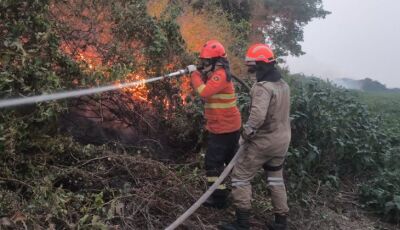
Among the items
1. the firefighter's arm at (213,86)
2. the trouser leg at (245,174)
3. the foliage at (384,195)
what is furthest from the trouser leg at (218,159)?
the foliage at (384,195)

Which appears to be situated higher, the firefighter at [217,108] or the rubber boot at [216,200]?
the firefighter at [217,108]

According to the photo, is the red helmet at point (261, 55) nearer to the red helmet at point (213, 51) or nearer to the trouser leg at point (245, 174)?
the red helmet at point (213, 51)

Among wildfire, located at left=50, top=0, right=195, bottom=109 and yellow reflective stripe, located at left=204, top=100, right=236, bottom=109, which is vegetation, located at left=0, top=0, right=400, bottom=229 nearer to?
wildfire, located at left=50, top=0, right=195, bottom=109

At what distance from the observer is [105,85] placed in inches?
235

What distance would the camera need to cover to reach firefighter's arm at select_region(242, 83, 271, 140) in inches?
191

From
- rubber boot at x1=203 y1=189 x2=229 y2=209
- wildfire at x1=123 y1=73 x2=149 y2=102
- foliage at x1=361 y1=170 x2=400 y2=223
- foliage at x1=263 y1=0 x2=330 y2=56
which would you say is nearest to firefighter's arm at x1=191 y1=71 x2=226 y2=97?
rubber boot at x1=203 y1=189 x2=229 y2=209

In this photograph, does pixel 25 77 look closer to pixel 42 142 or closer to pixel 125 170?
pixel 42 142

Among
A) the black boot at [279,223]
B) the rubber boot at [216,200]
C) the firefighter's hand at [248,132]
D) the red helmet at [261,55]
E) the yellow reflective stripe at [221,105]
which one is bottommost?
the black boot at [279,223]

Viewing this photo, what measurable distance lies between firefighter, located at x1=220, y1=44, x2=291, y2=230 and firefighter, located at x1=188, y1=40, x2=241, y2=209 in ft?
1.35

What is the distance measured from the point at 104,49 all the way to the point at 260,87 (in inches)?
107

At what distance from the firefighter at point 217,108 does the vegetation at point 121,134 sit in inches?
12.1

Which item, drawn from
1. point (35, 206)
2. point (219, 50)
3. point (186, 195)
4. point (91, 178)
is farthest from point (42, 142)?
point (219, 50)

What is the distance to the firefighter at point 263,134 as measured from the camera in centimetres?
494

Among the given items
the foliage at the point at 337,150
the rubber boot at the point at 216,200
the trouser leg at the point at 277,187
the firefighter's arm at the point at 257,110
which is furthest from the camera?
the foliage at the point at 337,150
